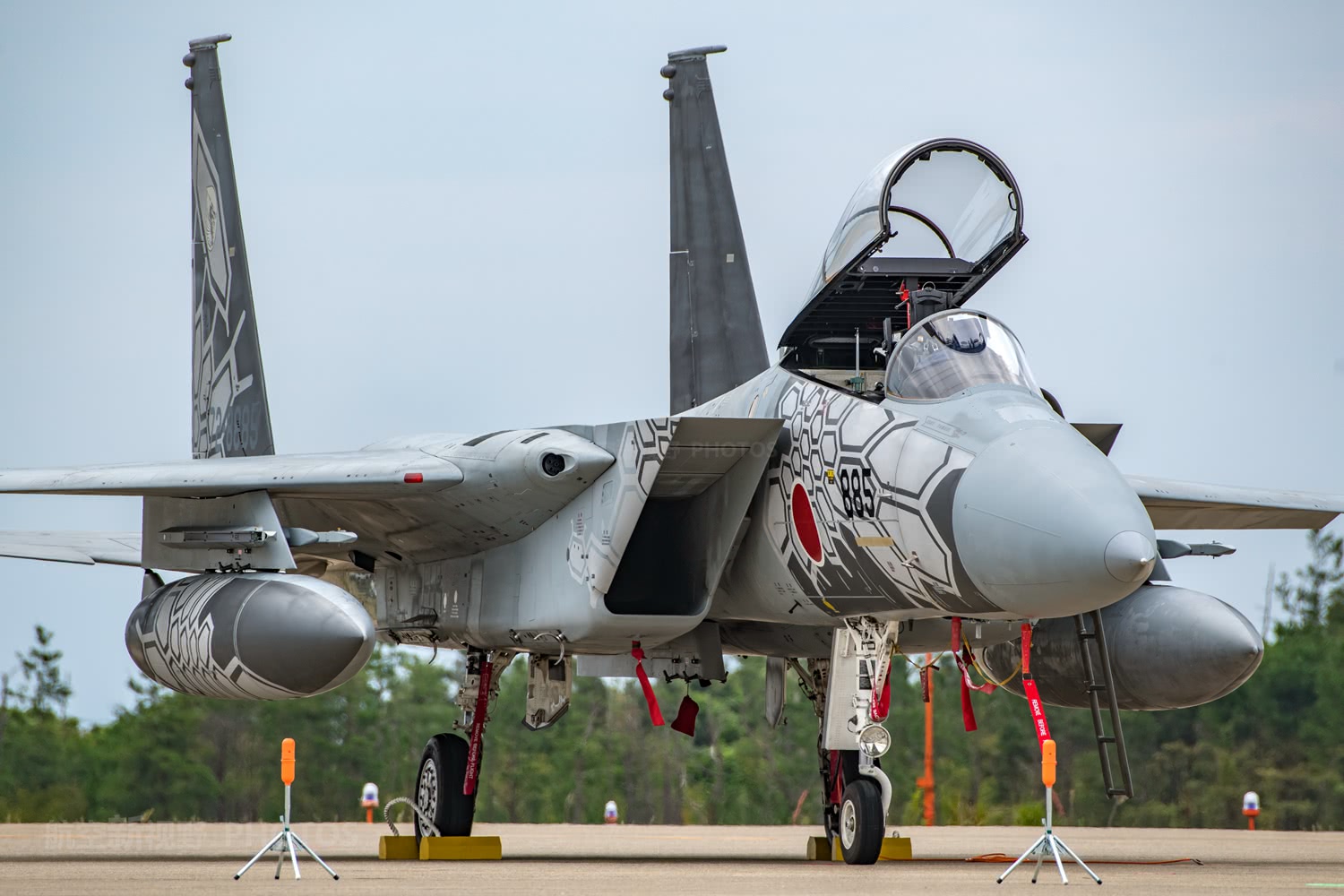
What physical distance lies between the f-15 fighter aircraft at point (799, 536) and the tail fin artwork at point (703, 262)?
300 centimetres

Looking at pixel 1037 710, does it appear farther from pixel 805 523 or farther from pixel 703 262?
pixel 703 262

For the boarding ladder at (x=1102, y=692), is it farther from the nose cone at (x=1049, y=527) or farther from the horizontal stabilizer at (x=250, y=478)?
the horizontal stabilizer at (x=250, y=478)

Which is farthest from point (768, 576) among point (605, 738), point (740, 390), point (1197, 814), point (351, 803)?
point (605, 738)

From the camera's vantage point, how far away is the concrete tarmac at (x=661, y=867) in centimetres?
759

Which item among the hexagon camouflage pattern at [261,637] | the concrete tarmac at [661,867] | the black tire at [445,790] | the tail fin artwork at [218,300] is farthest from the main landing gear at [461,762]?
the tail fin artwork at [218,300]

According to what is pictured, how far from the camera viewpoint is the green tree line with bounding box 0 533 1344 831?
2584cm

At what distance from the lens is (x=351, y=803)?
1160 inches

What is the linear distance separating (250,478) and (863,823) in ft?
13.6

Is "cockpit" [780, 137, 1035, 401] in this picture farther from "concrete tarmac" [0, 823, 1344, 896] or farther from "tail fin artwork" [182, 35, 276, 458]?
"tail fin artwork" [182, 35, 276, 458]

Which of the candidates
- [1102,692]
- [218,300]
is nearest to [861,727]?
[1102,692]

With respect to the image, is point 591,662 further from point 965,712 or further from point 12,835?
point 12,835

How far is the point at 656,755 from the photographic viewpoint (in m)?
33.1

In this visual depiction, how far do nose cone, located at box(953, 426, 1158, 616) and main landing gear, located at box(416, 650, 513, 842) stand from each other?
4.85 metres

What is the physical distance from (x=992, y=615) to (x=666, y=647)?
343 centimetres
